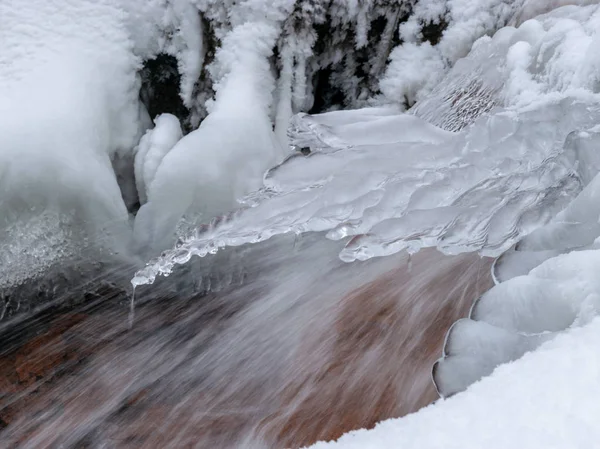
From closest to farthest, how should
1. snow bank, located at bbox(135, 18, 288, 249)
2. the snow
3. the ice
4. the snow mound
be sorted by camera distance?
the snow
the snow mound
snow bank, located at bbox(135, 18, 288, 249)
the ice

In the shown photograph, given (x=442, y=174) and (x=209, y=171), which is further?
(x=209, y=171)

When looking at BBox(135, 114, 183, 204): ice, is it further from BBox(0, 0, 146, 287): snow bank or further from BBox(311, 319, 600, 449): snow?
BBox(311, 319, 600, 449): snow

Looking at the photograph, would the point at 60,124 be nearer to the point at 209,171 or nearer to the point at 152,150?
the point at 152,150

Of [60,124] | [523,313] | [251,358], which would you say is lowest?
[251,358]

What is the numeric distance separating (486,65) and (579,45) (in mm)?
430

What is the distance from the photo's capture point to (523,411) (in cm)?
72

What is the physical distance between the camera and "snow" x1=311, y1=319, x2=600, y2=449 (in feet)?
2.25

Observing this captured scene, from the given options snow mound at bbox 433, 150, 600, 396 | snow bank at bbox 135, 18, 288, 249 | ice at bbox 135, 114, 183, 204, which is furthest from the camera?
ice at bbox 135, 114, 183, 204

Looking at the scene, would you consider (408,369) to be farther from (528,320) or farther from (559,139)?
(559,139)

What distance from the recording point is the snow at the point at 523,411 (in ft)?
2.25

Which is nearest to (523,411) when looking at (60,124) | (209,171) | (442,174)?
(442,174)

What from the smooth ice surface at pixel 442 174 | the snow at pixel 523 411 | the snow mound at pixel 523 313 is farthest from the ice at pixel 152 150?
the snow at pixel 523 411

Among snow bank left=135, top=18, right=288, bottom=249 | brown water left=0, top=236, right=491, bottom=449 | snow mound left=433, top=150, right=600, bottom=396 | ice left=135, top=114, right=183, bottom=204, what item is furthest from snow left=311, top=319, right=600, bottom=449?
ice left=135, top=114, right=183, bottom=204

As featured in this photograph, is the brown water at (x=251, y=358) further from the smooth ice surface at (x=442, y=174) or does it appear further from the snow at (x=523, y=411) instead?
the snow at (x=523, y=411)
